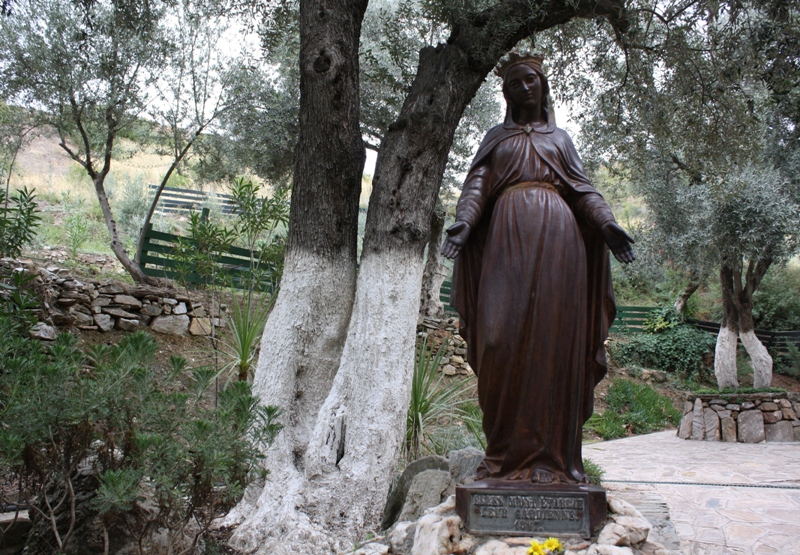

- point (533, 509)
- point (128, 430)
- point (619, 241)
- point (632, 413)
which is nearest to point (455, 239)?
point (619, 241)

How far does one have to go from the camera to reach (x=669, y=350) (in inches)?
606

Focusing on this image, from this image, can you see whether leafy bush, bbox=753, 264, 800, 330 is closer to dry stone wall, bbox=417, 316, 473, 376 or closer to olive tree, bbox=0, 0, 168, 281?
dry stone wall, bbox=417, 316, 473, 376

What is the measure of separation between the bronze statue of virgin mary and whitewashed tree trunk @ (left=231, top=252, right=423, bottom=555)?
1382 millimetres

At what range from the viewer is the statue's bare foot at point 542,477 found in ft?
9.02

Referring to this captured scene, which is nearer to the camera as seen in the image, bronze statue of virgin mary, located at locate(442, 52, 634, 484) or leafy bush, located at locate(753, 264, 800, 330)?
bronze statue of virgin mary, located at locate(442, 52, 634, 484)

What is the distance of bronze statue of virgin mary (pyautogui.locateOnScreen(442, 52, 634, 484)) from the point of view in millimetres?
2783

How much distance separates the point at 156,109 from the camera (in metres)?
10.3

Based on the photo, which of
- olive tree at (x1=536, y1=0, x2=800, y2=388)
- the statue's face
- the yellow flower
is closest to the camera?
the yellow flower

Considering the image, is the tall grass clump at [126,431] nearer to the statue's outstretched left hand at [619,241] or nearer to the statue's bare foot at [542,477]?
the statue's bare foot at [542,477]

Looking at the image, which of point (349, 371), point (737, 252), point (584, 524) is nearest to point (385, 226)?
point (349, 371)

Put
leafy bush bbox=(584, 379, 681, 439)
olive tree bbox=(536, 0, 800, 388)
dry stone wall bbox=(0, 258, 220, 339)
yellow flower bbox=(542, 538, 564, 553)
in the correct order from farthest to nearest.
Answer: leafy bush bbox=(584, 379, 681, 439) < dry stone wall bbox=(0, 258, 220, 339) < olive tree bbox=(536, 0, 800, 388) < yellow flower bbox=(542, 538, 564, 553)

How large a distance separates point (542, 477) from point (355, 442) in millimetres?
1755

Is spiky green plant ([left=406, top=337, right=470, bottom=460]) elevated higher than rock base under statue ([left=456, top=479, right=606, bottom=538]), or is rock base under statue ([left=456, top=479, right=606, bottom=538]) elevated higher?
rock base under statue ([left=456, top=479, right=606, bottom=538])

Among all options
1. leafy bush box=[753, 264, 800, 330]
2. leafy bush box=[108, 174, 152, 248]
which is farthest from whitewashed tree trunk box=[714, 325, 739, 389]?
leafy bush box=[108, 174, 152, 248]
